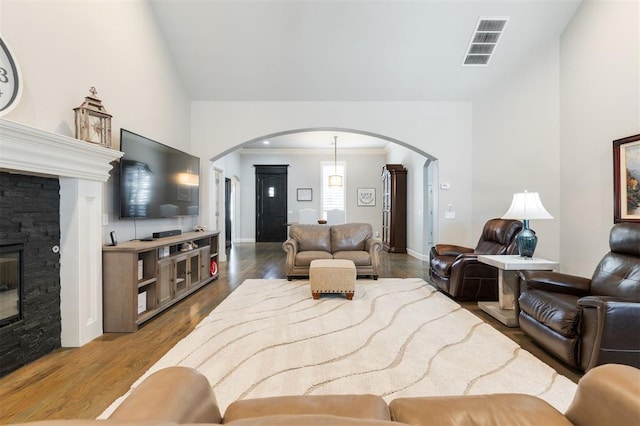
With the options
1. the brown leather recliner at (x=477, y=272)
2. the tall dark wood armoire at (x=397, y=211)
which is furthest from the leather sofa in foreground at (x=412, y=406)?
the tall dark wood armoire at (x=397, y=211)

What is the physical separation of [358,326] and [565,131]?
353cm

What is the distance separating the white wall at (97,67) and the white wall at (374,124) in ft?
2.50

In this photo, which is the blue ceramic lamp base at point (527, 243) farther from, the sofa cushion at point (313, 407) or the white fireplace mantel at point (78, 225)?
the white fireplace mantel at point (78, 225)

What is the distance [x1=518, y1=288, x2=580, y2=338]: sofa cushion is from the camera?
2.12m

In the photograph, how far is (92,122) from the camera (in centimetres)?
282

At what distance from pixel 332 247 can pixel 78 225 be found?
3.51 m

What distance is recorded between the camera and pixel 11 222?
223 cm

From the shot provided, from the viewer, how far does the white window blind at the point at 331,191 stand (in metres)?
10.1

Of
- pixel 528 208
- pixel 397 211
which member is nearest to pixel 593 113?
pixel 528 208

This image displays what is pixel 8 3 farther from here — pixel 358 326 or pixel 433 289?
pixel 433 289

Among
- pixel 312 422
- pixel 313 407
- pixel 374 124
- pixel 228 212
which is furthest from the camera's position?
pixel 228 212

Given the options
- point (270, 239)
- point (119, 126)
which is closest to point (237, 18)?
point (119, 126)

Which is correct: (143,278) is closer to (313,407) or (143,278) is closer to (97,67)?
(97,67)

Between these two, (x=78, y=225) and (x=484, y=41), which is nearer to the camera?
(x=78, y=225)
